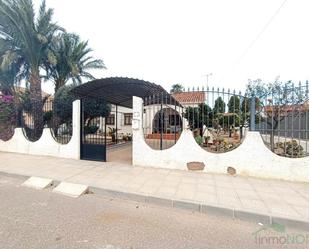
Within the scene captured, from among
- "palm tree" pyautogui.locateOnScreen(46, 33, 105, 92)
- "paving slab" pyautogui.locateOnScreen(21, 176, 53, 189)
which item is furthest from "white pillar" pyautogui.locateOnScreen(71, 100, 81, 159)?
"palm tree" pyautogui.locateOnScreen(46, 33, 105, 92)

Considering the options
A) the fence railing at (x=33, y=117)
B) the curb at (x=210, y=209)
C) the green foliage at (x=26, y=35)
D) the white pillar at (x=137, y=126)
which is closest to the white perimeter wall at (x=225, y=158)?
the white pillar at (x=137, y=126)

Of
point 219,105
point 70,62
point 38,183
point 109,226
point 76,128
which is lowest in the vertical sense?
point 109,226

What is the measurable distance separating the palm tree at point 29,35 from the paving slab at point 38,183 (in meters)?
5.51

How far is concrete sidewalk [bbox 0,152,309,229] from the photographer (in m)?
4.30

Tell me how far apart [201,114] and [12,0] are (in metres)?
11.5

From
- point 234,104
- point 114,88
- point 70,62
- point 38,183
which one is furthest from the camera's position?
point 70,62

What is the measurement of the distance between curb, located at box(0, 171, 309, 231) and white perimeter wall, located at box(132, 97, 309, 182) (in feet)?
8.16

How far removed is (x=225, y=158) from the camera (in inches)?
269

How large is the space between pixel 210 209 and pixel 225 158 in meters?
2.67

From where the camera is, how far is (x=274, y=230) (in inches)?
150

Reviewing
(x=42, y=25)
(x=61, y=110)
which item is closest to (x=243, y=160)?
(x=61, y=110)

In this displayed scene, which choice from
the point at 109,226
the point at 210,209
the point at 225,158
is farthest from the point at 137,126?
the point at 109,226

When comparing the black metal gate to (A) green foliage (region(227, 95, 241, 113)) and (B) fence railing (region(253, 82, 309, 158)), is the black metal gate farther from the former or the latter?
(B) fence railing (region(253, 82, 309, 158))

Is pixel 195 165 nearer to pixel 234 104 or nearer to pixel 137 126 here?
pixel 234 104
